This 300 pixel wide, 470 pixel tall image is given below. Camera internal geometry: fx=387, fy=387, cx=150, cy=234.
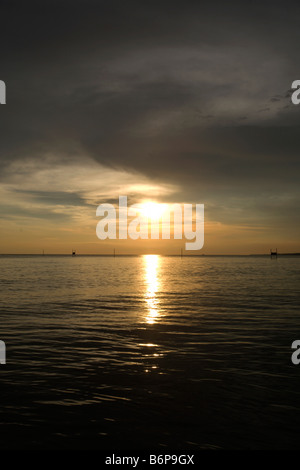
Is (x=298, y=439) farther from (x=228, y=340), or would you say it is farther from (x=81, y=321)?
(x=81, y=321)

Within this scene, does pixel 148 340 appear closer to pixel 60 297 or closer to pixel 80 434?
pixel 80 434

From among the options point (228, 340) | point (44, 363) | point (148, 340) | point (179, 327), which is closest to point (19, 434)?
point (44, 363)

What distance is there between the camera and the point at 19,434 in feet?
30.3

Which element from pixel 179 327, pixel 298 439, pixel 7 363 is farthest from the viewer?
pixel 179 327

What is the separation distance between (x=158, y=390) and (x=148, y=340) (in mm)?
7657

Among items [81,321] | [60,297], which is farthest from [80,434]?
[60,297]

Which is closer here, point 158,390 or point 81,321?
point 158,390

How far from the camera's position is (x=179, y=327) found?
23.3 meters

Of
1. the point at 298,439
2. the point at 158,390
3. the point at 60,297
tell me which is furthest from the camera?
the point at 60,297
